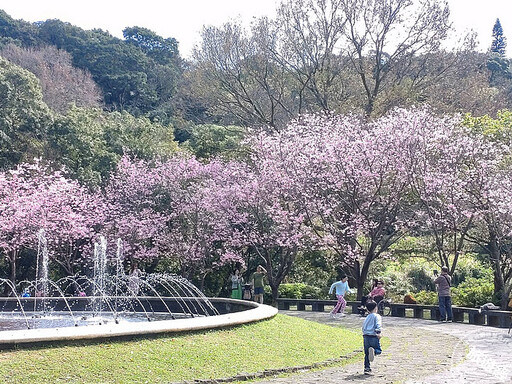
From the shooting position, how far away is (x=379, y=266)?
3488 centimetres

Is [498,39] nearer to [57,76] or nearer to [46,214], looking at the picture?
[57,76]

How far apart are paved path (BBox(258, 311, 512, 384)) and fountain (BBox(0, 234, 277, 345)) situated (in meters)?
2.48

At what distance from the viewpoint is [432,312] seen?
23344 millimetres

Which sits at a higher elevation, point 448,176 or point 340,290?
point 448,176

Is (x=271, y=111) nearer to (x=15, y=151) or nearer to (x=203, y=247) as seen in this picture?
(x=203, y=247)

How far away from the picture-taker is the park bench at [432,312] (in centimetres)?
2020

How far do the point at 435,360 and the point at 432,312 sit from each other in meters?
10.8

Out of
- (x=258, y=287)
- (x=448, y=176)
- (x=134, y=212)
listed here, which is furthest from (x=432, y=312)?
(x=134, y=212)

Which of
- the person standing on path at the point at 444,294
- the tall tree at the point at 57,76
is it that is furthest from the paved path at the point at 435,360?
the tall tree at the point at 57,76

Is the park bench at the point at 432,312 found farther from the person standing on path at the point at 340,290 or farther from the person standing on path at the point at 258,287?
the person standing on path at the point at 258,287

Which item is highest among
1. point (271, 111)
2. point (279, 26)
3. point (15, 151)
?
point (279, 26)

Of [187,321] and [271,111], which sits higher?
[271,111]

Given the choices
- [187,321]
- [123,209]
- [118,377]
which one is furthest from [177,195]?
[118,377]

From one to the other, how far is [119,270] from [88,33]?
43825mm
